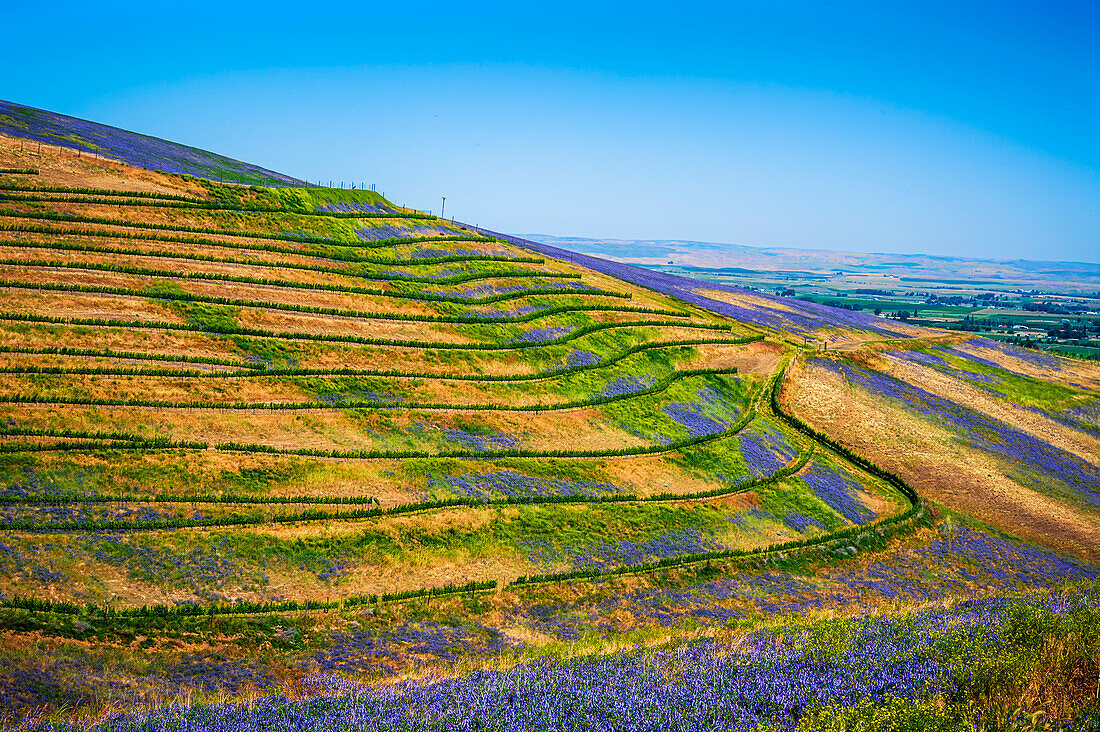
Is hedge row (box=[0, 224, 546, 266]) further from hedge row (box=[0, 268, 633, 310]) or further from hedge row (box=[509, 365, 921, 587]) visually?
hedge row (box=[509, 365, 921, 587])

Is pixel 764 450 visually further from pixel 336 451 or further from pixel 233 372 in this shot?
pixel 233 372

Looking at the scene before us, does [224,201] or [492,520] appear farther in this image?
[224,201]

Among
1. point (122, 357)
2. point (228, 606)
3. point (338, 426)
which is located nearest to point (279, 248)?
point (122, 357)

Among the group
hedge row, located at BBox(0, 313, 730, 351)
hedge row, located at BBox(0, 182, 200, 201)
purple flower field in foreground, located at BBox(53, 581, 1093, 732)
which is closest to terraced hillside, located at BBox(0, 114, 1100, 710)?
hedge row, located at BBox(0, 313, 730, 351)

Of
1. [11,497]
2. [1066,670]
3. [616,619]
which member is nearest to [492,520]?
[616,619]

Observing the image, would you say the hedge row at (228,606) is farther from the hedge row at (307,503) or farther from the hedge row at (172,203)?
the hedge row at (172,203)

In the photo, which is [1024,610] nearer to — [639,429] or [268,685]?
[268,685]
